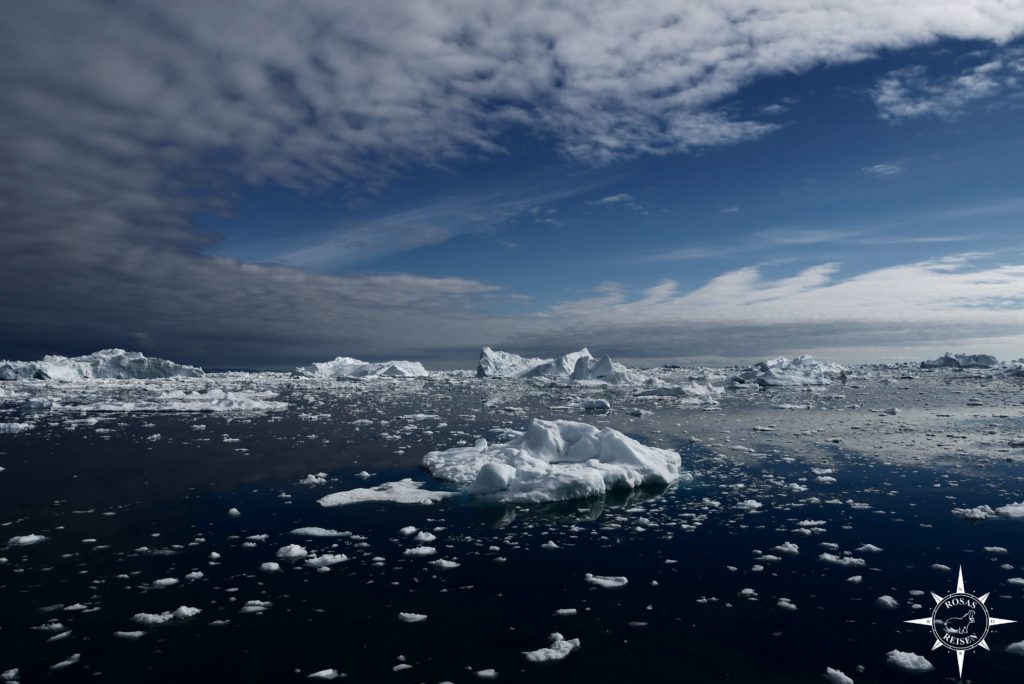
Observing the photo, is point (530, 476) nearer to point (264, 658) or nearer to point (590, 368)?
point (264, 658)

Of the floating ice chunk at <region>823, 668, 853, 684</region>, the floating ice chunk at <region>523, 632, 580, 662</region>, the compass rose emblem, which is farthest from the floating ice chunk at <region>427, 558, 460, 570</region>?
the compass rose emblem

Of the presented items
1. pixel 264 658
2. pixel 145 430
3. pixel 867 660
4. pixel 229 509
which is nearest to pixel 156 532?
pixel 229 509

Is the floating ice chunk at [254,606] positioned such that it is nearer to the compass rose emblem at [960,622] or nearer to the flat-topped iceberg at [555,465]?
the flat-topped iceberg at [555,465]

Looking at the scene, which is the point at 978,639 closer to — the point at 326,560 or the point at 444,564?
the point at 444,564

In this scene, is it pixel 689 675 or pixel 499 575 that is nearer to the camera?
pixel 689 675

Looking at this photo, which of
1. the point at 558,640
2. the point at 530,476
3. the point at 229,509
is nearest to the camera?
the point at 558,640

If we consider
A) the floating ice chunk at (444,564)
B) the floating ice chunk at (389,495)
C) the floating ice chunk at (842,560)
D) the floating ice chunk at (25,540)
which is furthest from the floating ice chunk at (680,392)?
the floating ice chunk at (25,540)
